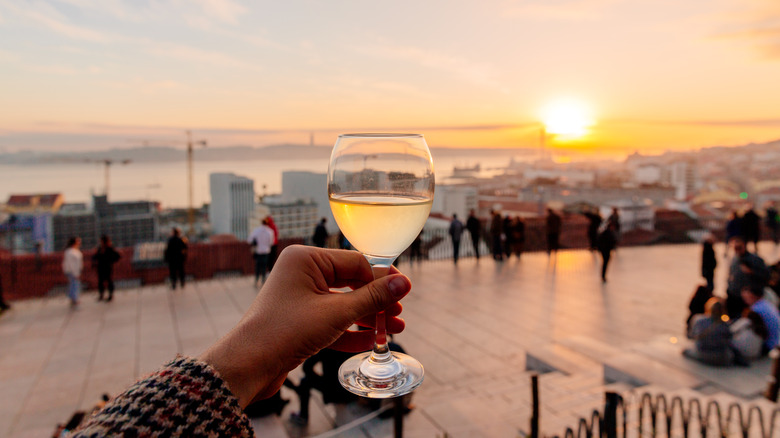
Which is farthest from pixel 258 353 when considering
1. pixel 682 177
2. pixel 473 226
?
pixel 682 177

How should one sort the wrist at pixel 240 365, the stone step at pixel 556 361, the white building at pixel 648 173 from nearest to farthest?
the wrist at pixel 240 365, the stone step at pixel 556 361, the white building at pixel 648 173

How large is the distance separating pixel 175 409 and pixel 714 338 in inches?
245

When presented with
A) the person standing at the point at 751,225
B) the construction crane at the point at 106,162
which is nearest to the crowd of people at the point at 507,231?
the person standing at the point at 751,225

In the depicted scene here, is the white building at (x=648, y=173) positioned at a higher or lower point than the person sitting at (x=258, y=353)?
higher

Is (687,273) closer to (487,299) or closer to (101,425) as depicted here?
(487,299)

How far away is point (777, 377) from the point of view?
4.38m

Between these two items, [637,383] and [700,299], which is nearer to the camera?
[637,383]

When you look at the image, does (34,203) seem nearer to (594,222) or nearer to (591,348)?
(594,222)

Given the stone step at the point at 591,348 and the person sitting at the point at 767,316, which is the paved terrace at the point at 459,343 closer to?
the stone step at the point at 591,348

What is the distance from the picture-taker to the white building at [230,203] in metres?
13.4

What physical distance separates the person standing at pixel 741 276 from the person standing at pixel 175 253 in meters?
10.1

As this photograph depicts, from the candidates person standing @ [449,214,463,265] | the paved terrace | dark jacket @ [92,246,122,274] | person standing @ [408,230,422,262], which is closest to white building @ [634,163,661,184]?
the paved terrace

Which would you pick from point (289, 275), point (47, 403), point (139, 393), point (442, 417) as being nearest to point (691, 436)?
point (442, 417)

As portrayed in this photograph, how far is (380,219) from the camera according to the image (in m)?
1.08
